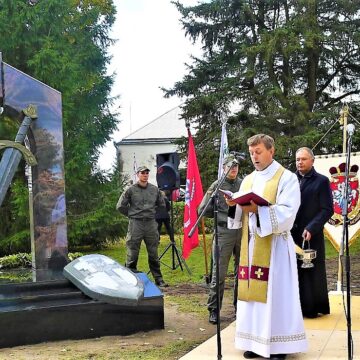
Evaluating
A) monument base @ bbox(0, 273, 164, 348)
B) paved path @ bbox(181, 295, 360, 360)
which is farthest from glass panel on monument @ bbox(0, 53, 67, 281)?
paved path @ bbox(181, 295, 360, 360)

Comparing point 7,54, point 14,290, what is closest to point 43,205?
point 14,290

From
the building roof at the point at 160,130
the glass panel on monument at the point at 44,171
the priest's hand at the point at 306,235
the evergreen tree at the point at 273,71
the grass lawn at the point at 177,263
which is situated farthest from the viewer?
the building roof at the point at 160,130

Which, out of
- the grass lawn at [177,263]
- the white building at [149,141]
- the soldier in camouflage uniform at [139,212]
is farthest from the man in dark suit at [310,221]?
the white building at [149,141]

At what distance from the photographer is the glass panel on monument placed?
7543mm

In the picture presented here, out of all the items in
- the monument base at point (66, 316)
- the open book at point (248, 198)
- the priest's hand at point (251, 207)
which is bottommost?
the monument base at point (66, 316)

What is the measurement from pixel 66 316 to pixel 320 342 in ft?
7.57

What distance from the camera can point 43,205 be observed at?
7660mm

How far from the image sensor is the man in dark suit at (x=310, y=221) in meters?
5.66

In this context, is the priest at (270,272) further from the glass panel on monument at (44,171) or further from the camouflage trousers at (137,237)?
the glass panel on monument at (44,171)

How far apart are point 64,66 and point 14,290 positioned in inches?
362

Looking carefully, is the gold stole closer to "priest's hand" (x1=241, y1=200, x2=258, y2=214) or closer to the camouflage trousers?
"priest's hand" (x1=241, y1=200, x2=258, y2=214)

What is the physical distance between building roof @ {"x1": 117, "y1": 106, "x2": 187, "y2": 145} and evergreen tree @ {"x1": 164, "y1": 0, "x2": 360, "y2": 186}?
1575 cm

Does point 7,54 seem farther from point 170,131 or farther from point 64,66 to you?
point 170,131

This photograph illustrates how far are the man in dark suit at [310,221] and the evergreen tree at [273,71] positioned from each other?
28.4 feet
